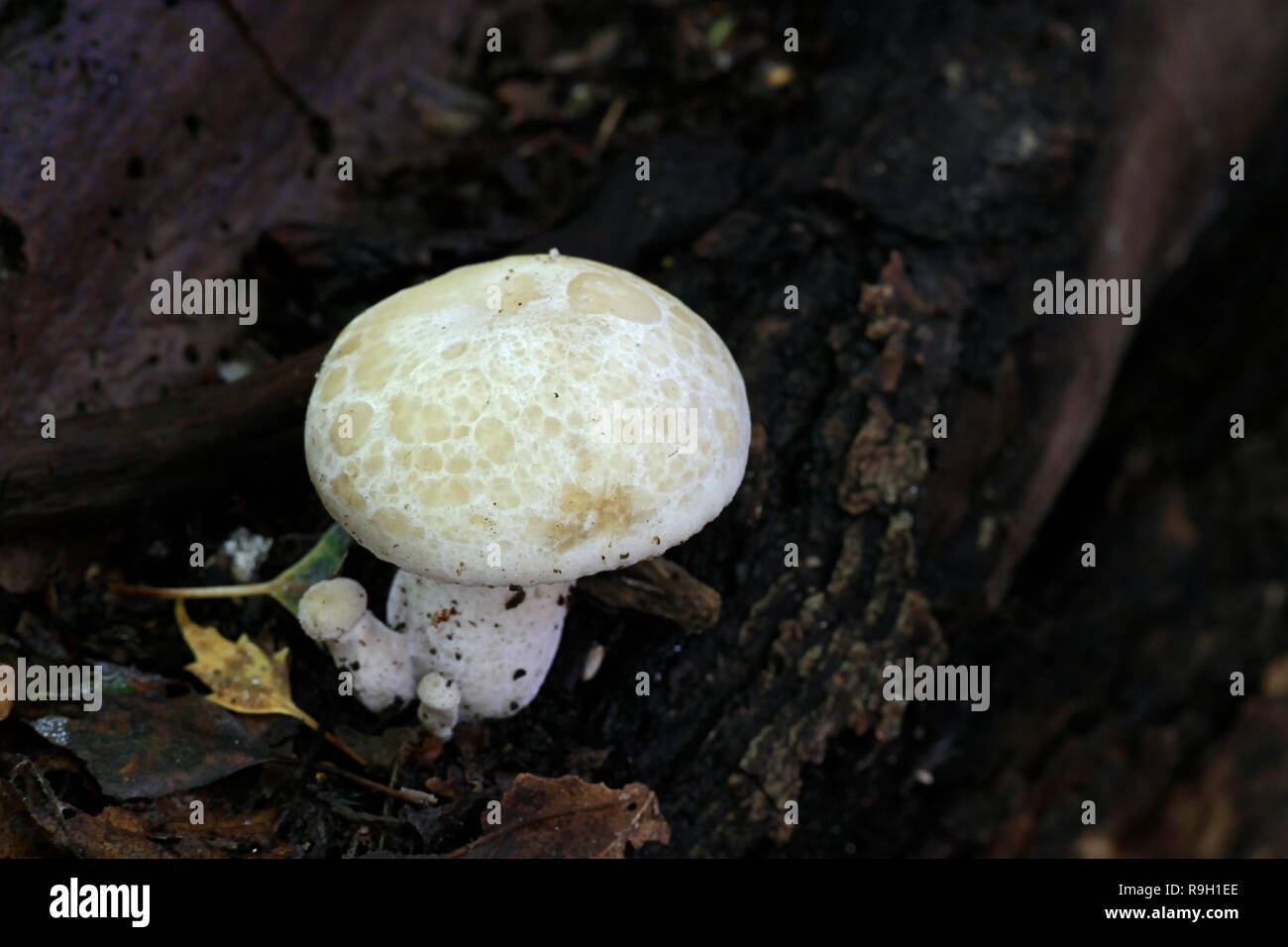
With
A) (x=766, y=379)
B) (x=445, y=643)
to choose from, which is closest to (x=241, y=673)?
(x=445, y=643)

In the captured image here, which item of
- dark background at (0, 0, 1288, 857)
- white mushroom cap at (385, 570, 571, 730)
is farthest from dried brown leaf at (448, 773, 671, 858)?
white mushroom cap at (385, 570, 571, 730)

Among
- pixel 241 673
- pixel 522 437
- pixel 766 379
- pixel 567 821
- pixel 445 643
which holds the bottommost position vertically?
pixel 567 821

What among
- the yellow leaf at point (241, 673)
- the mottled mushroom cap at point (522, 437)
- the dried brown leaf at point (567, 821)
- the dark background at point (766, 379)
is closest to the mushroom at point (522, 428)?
the mottled mushroom cap at point (522, 437)

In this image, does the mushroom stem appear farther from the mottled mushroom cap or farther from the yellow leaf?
the mottled mushroom cap

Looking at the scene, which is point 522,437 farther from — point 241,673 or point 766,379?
point 766,379

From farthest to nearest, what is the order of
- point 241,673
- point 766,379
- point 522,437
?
point 766,379 < point 241,673 < point 522,437
